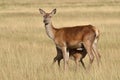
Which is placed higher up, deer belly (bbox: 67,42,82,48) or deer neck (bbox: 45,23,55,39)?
deer neck (bbox: 45,23,55,39)

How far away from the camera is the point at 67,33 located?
1078 cm

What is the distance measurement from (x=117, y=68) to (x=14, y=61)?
290 centimetres

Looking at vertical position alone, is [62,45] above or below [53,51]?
above

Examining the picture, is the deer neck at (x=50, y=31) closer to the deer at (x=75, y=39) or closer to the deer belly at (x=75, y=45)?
the deer at (x=75, y=39)

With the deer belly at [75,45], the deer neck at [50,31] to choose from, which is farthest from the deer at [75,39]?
the deer neck at [50,31]

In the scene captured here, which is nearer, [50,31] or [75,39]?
[75,39]

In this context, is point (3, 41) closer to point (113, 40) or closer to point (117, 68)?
point (113, 40)

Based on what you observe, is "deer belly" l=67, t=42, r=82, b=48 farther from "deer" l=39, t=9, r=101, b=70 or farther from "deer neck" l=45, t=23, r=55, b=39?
"deer neck" l=45, t=23, r=55, b=39

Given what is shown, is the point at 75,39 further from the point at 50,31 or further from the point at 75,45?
the point at 50,31

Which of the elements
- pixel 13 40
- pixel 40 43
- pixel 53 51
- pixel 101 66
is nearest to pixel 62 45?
pixel 101 66

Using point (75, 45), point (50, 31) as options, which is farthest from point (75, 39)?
point (50, 31)

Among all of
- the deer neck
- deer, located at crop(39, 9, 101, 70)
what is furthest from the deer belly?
the deer neck

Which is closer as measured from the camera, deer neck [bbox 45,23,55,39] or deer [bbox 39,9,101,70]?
deer [bbox 39,9,101,70]

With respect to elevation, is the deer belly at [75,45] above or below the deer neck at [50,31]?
below
